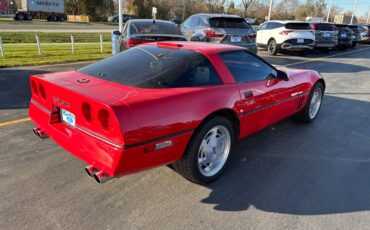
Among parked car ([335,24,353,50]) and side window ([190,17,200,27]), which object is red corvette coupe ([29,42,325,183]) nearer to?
side window ([190,17,200,27])

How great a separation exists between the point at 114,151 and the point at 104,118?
0.28 meters

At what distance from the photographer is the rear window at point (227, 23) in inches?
408

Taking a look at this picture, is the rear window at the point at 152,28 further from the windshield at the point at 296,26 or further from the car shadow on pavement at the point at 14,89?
the windshield at the point at 296,26

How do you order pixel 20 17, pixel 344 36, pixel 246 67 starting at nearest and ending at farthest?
pixel 246 67, pixel 344 36, pixel 20 17

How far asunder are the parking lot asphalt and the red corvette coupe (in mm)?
338

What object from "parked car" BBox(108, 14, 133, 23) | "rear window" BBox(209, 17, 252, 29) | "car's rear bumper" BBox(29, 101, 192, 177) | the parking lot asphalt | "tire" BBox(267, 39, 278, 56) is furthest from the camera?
"parked car" BBox(108, 14, 133, 23)

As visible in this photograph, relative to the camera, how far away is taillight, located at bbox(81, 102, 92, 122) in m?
2.49

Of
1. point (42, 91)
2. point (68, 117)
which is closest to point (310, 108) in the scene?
point (68, 117)

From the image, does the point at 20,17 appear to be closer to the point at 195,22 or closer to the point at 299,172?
the point at 195,22

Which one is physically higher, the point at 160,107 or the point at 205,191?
the point at 160,107

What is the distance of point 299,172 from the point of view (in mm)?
3480

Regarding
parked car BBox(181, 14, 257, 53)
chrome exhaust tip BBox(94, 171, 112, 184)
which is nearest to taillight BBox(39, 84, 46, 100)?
chrome exhaust tip BBox(94, 171, 112, 184)

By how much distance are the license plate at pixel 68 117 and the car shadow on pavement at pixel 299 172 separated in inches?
56.9

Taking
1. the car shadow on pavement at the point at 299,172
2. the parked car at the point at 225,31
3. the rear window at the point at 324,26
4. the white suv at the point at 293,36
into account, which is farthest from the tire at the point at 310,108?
the rear window at the point at 324,26
